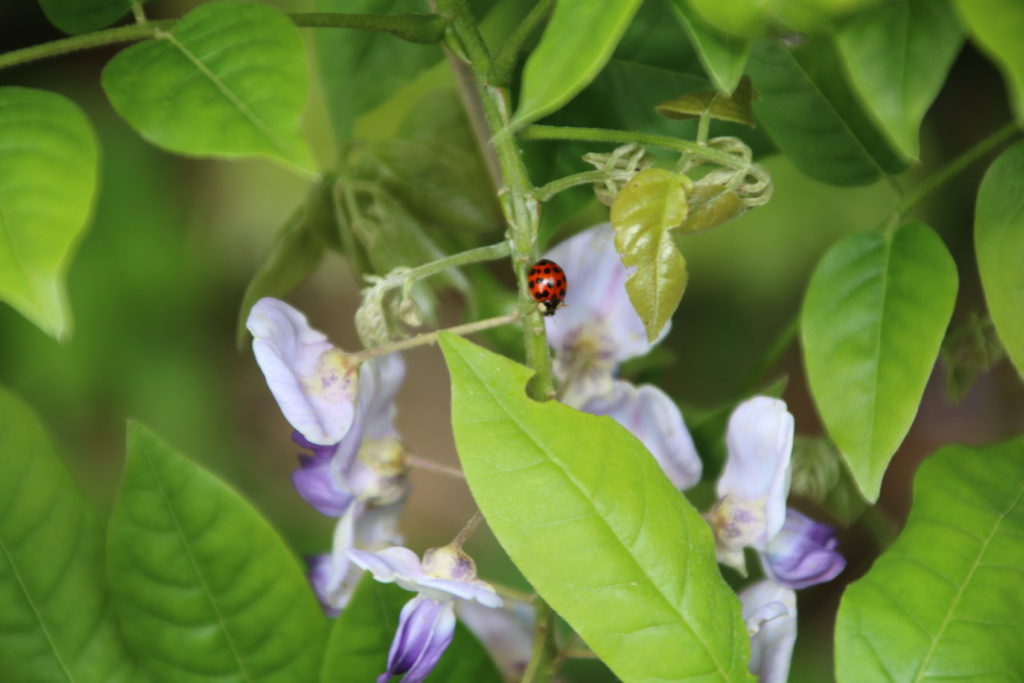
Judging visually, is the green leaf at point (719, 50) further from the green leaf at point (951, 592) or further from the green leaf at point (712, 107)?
the green leaf at point (951, 592)

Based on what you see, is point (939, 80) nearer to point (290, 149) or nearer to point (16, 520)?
point (290, 149)

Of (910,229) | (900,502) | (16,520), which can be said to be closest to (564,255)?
(910,229)

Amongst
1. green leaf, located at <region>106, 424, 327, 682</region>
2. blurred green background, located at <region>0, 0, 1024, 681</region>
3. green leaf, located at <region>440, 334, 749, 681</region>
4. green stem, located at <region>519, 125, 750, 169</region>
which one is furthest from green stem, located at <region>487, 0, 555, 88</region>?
blurred green background, located at <region>0, 0, 1024, 681</region>

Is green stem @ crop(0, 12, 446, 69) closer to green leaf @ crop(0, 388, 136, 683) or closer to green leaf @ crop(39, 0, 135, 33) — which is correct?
green leaf @ crop(39, 0, 135, 33)

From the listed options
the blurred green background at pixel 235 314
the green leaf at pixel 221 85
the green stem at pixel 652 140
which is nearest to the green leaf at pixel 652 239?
the green stem at pixel 652 140

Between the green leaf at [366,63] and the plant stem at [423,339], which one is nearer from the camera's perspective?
the plant stem at [423,339]

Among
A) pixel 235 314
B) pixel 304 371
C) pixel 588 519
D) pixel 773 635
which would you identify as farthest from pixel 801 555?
pixel 235 314

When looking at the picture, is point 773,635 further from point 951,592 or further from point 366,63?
point 366,63
